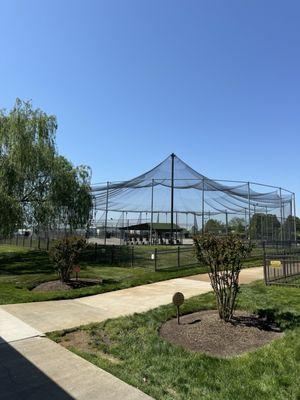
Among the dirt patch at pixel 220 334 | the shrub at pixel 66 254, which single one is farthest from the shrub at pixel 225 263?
the shrub at pixel 66 254

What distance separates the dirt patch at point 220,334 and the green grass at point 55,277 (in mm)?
4283

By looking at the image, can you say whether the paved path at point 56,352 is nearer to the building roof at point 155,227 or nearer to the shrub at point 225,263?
the shrub at point 225,263

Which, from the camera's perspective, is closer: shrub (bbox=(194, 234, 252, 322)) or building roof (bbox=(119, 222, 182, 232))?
shrub (bbox=(194, 234, 252, 322))

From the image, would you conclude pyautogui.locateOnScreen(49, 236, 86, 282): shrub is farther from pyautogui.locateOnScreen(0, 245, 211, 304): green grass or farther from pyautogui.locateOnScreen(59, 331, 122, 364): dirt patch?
pyautogui.locateOnScreen(59, 331, 122, 364): dirt patch

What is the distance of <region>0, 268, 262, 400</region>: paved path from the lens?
178 inches

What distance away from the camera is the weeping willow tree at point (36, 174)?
2016 cm

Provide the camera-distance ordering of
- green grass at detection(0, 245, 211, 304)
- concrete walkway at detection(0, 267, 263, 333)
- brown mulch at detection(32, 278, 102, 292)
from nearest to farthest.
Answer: concrete walkway at detection(0, 267, 263, 333)
green grass at detection(0, 245, 211, 304)
brown mulch at detection(32, 278, 102, 292)

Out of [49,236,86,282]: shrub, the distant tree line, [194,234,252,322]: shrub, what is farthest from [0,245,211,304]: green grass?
the distant tree line

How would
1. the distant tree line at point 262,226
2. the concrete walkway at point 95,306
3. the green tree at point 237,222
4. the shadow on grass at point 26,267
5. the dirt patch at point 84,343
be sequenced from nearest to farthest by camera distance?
the dirt patch at point 84,343 < the concrete walkway at point 95,306 < the shadow on grass at point 26,267 < the distant tree line at point 262,226 < the green tree at point 237,222

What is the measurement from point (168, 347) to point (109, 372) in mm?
1196

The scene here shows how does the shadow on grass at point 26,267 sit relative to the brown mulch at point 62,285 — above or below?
above

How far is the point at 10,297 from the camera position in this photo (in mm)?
10555

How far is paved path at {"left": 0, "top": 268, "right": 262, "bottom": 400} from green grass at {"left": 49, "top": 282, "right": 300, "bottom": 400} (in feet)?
0.90

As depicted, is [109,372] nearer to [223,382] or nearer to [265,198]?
[223,382]
